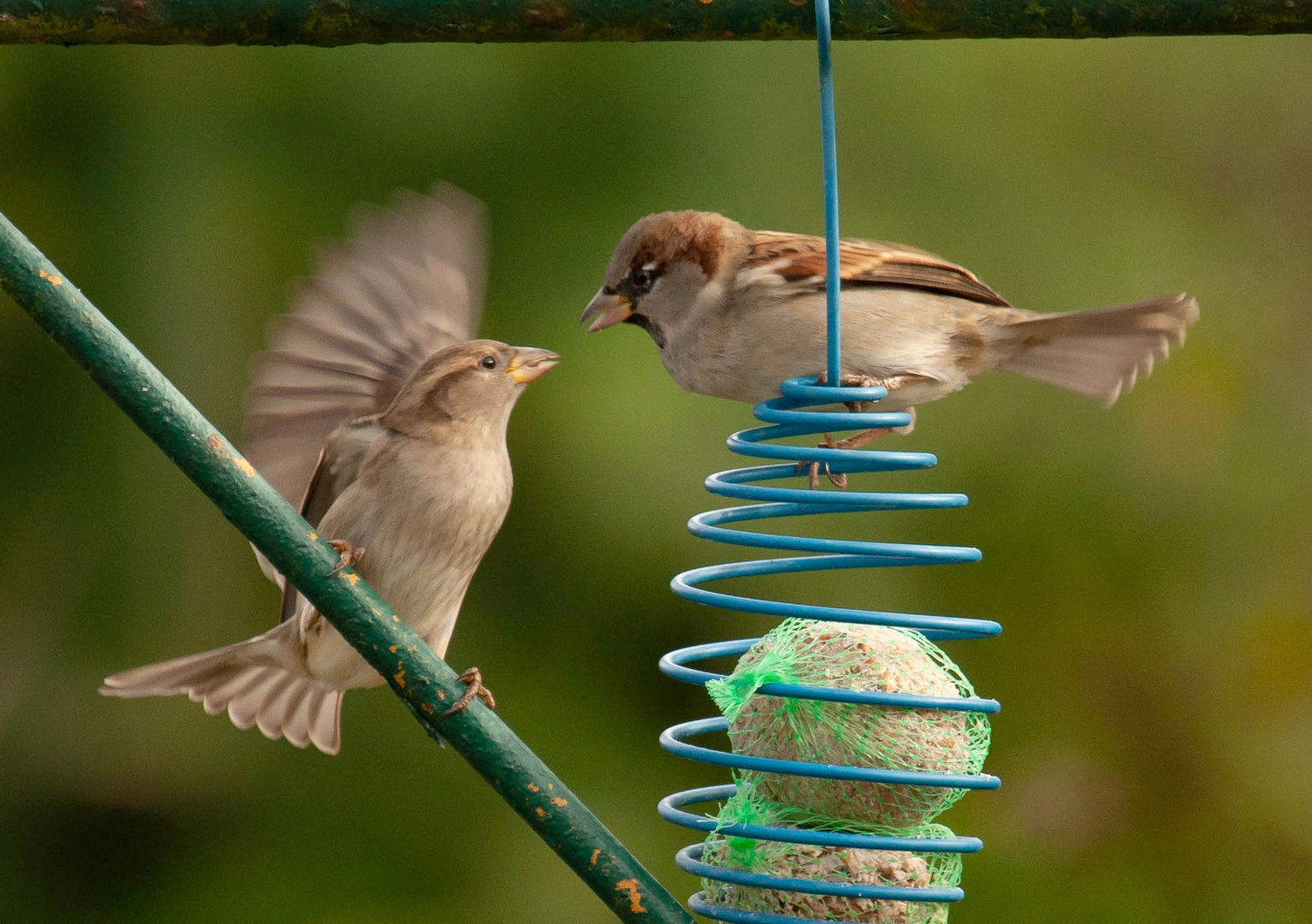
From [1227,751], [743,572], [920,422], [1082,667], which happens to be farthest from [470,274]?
[1227,751]

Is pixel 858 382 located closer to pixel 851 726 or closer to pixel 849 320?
pixel 849 320

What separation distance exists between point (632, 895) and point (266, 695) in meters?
1.69

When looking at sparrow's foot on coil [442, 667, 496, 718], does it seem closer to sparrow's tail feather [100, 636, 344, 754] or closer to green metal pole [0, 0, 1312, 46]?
sparrow's tail feather [100, 636, 344, 754]

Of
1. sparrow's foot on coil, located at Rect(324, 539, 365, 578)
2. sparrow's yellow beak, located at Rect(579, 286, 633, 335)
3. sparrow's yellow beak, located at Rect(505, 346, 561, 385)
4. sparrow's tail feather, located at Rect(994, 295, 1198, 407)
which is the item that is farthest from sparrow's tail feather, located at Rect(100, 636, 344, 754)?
sparrow's tail feather, located at Rect(994, 295, 1198, 407)

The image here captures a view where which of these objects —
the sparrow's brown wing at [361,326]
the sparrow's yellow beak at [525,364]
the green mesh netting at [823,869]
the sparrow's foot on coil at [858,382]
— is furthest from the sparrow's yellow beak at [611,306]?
the green mesh netting at [823,869]

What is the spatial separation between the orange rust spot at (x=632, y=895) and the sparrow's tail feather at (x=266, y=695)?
1.55 metres

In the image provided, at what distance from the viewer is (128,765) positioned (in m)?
3.63

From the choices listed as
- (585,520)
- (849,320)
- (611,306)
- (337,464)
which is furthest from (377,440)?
(849,320)

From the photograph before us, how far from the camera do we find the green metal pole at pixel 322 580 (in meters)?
1.57

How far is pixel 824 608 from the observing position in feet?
5.74

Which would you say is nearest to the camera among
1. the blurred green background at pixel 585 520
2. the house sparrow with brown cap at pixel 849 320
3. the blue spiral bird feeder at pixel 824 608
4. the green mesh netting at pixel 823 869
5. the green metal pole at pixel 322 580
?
the green metal pole at pixel 322 580

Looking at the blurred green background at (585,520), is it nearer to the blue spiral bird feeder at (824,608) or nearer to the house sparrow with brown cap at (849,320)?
the house sparrow with brown cap at (849,320)

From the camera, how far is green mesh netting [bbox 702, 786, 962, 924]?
1832 millimetres

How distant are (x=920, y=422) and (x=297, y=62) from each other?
5.52 feet
